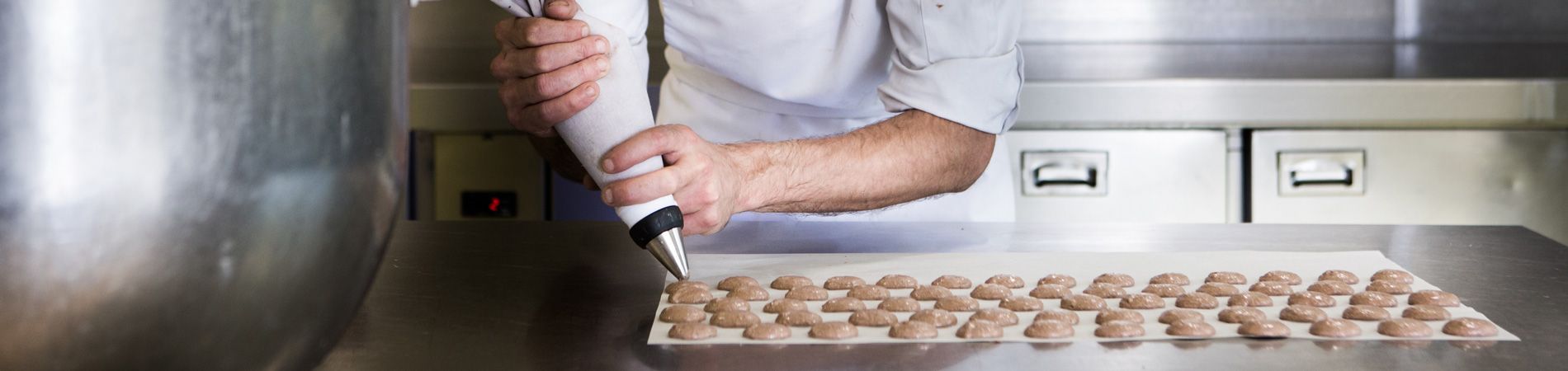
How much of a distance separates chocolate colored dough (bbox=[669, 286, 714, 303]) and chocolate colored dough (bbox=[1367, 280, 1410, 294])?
45cm

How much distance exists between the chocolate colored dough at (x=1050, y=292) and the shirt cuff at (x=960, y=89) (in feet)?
1.37

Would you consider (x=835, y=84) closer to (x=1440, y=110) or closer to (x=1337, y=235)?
(x=1337, y=235)

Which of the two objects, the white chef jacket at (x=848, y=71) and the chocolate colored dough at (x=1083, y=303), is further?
the white chef jacket at (x=848, y=71)

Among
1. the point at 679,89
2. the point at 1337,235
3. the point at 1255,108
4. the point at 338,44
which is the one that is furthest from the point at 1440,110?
the point at 338,44

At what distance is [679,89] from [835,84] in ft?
0.81

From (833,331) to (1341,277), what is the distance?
0.42 m

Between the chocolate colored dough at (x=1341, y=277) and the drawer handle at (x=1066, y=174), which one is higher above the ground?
the drawer handle at (x=1066, y=174)

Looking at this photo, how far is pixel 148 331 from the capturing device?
376 mm

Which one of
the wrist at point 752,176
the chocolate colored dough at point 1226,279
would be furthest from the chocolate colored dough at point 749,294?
the chocolate colored dough at point 1226,279

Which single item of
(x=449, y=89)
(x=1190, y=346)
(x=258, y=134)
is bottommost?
(x=1190, y=346)

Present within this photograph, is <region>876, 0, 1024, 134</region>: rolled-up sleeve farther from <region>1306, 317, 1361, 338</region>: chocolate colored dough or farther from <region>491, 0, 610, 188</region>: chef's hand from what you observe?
<region>1306, 317, 1361, 338</region>: chocolate colored dough

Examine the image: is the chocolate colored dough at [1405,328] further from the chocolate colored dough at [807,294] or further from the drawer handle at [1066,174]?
the drawer handle at [1066,174]

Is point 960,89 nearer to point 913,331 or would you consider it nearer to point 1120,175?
point 913,331

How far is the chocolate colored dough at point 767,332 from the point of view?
71 cm
